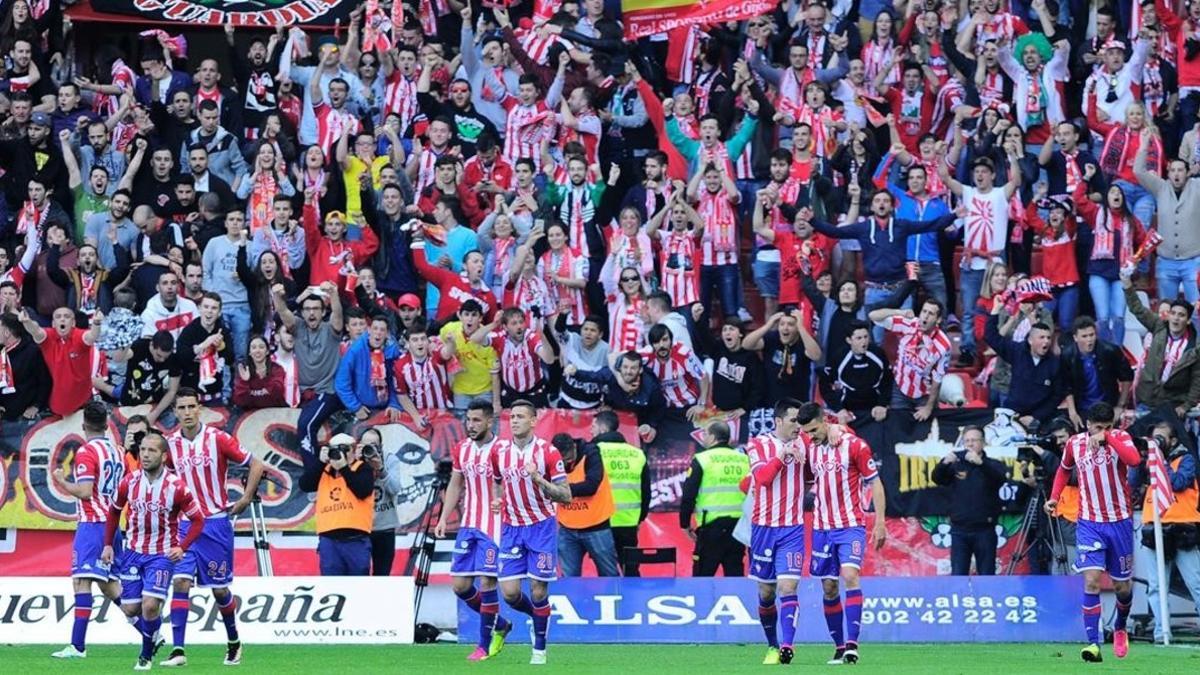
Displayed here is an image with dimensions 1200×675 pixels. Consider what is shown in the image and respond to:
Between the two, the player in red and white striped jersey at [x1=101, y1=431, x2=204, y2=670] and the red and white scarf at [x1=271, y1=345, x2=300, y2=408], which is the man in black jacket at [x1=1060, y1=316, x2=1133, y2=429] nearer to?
the red and white scarf at [x1=271, y1=345, x2=300, y2=408]

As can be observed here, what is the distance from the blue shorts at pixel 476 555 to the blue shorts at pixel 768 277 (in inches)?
264

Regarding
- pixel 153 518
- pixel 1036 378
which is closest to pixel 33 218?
pixel 153 518

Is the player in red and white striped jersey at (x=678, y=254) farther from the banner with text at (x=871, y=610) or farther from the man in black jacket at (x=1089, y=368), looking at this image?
the man in black jacket at (x=1089, y=368)

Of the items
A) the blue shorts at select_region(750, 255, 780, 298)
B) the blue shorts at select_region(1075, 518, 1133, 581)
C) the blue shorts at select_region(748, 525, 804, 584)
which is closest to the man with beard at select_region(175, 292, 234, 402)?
the blue shorts at select_region(750, 255, 780, 298)

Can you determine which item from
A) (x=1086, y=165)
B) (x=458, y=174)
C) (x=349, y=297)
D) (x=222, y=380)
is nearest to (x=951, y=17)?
(x=1086, y=165)

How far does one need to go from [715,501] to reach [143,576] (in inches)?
235

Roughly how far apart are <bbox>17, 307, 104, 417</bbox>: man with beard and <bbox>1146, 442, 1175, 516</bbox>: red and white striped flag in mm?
10762

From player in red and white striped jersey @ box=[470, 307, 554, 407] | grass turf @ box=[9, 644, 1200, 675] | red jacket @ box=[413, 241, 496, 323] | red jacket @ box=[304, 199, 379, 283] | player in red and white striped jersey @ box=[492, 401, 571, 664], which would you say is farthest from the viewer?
red jacket @ box=[304, 199, 379, 283]

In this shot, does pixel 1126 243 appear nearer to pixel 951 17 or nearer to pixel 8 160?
pixel 951 17

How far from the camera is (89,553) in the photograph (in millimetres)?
19344

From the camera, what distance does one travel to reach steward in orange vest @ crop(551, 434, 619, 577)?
21.2 m

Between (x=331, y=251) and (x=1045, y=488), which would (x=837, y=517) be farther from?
(x=331, y=251)

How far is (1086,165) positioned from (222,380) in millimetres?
10336

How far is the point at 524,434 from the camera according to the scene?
61.3 ft
